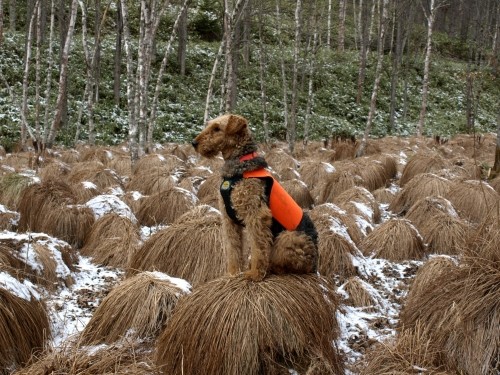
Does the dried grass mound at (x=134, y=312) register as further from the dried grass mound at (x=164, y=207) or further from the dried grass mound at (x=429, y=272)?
the dried grass mound at (x=164, y=207)

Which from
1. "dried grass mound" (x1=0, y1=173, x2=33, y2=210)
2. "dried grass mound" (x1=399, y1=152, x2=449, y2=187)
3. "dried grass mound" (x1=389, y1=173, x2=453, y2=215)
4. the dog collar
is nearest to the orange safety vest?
the dog collar

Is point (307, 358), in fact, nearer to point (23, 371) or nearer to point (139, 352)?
point (139, 352)

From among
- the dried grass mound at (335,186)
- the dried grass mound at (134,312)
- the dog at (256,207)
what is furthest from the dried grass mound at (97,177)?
the dog at (256,207)

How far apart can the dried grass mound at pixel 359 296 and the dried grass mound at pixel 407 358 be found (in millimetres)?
1459

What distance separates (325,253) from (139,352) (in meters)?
2.71

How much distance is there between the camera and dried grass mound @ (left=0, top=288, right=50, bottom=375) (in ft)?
10.1

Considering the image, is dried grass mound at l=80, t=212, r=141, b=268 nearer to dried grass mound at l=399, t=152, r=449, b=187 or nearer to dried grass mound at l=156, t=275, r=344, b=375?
dried grass mound at l=156, t=275, r=344, b=375

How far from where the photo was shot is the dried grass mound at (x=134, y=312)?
3.56 metres

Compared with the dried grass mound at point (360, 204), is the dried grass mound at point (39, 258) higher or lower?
higher

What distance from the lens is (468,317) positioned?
309 cm

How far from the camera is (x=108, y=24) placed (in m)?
31.0

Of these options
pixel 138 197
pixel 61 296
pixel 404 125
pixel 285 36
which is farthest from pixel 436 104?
pixel 61 296

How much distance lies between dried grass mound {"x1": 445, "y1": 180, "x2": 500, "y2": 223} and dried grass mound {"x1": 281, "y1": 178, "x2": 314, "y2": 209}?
2387 millimetres

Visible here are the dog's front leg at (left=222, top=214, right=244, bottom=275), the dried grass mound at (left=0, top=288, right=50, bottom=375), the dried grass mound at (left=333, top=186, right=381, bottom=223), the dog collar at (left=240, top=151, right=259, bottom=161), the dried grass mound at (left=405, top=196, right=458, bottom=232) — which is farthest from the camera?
the dried grass mound at (left=333, top=186, right=381, bottom=223)
